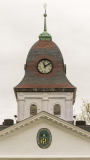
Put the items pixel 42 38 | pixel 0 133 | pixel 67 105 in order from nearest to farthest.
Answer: pixel 0 133
pixel 67 105
pixel 42 38

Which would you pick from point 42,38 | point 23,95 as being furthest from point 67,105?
point 42,38

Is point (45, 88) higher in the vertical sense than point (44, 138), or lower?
higher

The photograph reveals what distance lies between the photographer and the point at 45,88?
7731 centimetres

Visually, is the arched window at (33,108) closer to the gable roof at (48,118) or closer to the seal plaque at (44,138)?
the seal plaque at (44,138)

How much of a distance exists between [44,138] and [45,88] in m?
12.0

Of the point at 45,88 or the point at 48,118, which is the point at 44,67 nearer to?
the point at 45,88

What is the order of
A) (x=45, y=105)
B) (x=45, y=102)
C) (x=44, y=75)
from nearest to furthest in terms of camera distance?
1. (x=45, y=105)
2. (x=45, y=102)
3. (x=44, y=75)

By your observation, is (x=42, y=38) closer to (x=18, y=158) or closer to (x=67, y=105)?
(x=67, y=105)

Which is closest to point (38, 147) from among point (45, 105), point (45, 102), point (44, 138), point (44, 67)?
point (44, 138)

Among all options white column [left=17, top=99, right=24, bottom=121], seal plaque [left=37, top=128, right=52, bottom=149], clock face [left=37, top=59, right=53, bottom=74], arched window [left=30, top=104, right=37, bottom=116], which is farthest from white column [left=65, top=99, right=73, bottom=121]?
seal plaque [left=37, top=128, right=52, bottom=149]

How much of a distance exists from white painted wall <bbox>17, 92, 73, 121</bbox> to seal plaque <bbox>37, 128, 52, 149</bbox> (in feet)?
32.2

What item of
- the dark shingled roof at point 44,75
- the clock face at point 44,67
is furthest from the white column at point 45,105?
the clock face at point 44,67

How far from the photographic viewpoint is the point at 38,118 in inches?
2613

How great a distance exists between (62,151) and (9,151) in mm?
6181
